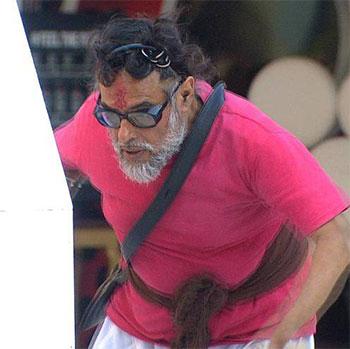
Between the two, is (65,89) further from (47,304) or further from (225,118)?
(47,304)

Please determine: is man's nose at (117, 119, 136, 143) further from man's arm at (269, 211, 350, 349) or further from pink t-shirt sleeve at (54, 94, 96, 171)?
man's arm at (269, 211, 350, 349)

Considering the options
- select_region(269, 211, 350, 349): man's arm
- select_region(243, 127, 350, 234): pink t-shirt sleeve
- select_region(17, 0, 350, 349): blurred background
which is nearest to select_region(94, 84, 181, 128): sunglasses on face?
select_region(243, 127, 350, 234): pink t-shirt sleeve

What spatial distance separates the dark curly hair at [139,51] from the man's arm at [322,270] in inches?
21.5

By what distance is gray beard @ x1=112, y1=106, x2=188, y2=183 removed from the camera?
2.96 m

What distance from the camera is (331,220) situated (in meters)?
2.83

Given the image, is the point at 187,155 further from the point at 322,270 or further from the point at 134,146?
the point at 322,270

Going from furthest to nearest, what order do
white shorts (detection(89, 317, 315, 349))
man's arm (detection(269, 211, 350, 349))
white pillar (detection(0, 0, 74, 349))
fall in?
white shorts (detection(89, 317, 315, 349)) < man's arm (detection(269, 211, 350, 349)) < white pillar (detection(0, 0, 74, 349))

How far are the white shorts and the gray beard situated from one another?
0.51 metres

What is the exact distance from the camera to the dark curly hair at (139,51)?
9.66 ft

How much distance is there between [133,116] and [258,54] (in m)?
1.66

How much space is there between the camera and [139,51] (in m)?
2.95

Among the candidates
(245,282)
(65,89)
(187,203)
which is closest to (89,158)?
(187,203)

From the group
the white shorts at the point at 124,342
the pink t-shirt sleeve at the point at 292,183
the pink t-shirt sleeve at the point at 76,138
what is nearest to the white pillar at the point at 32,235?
the pink t-shirt sleeve at the point at 292,183

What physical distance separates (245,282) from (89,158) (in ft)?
1.66
